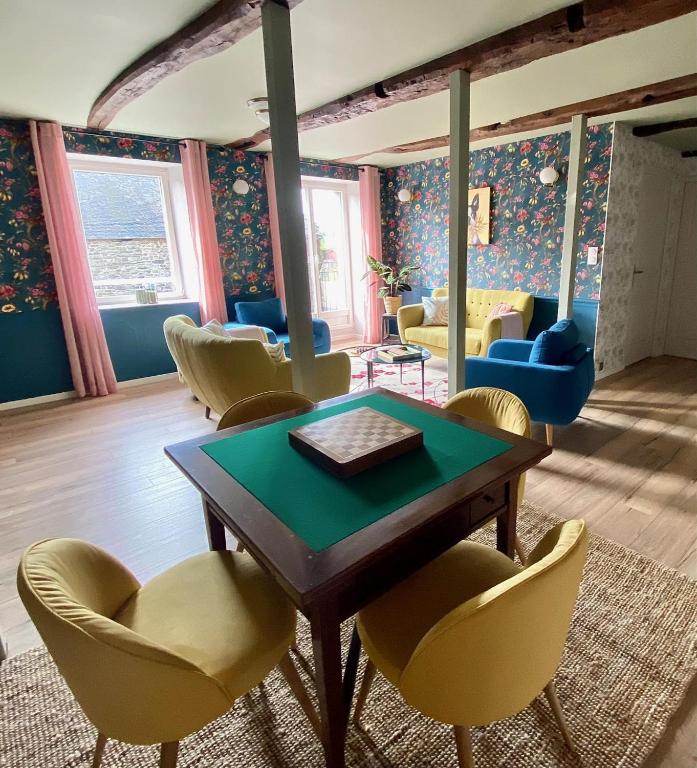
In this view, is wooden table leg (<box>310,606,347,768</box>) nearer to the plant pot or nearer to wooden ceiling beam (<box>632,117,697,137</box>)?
wooden ceiling beam (<box>632,117,697,137</box>)

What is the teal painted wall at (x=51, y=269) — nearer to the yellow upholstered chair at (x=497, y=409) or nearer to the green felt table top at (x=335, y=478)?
the green felt table top at (x=335, y=478)

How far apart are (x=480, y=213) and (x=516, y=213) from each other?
461mm

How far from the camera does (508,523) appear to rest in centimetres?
142

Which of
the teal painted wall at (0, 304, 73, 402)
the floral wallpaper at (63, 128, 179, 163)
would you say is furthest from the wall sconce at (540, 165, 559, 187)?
the teal painted wall at (0, 304, 73, 402)

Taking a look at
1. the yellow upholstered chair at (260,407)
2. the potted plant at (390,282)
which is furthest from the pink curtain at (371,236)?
the yellow upholstered chair at (260,407)

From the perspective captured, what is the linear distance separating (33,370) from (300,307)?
132 inches

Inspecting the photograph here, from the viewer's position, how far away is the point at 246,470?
4.24ft

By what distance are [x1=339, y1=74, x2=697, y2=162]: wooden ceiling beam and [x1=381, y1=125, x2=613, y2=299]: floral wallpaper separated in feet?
1.70

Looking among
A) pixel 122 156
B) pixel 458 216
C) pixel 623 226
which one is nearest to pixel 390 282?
pixel 623 226

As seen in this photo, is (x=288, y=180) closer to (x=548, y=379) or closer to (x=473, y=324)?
(x=548, y=379)

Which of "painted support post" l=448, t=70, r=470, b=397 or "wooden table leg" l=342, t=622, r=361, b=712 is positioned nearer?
"wooden table leg" l=342, t=622, r=361, b=712

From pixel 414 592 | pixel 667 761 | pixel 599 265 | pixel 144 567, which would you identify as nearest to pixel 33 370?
pixel 144 567

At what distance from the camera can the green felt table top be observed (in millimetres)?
1051

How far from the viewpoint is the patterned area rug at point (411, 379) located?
4152 mm
